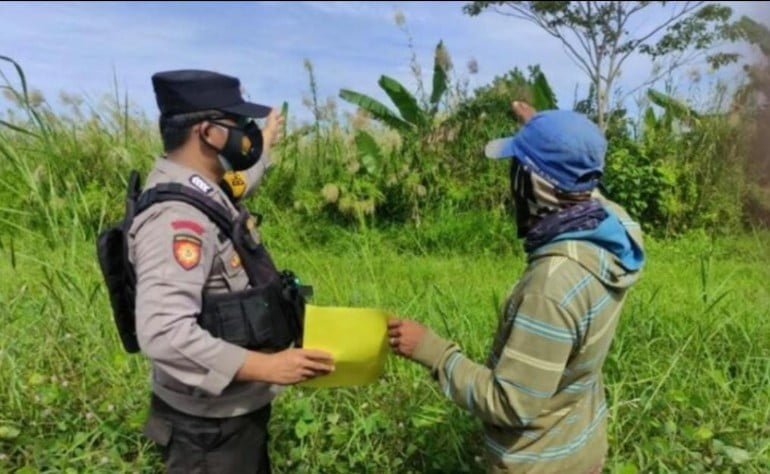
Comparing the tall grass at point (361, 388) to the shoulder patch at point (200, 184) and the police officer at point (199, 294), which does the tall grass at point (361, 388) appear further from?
the shoulder patch at point (200, 184)

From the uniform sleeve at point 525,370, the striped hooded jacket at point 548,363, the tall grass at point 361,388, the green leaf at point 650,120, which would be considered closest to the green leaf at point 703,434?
the tall grass at point 361,388

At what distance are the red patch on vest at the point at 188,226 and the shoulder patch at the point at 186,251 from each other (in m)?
0.02

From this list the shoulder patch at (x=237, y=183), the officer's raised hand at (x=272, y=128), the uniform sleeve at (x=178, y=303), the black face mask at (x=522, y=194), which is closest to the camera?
the uniform sleeve at (x=178, y=303)

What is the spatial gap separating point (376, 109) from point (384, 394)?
19.4 feet

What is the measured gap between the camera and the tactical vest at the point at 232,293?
1.94 metres

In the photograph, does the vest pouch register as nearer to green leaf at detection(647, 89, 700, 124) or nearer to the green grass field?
the green grass field

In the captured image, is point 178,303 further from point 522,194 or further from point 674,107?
point 674,107

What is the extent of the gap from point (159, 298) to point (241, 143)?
452mm

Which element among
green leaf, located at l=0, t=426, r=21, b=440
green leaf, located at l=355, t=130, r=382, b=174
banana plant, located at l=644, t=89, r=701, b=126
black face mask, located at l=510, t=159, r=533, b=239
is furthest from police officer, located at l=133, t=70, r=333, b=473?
banana plant, located at l=644, t=89, r=701, b=126

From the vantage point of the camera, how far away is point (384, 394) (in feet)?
11.3

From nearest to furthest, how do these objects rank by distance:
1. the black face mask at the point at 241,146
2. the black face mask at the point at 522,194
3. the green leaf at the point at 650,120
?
1. the black face mask at the point at 522,194
2. the black face mask at the point at 241,146
3. the green leaf at the point at 650,120

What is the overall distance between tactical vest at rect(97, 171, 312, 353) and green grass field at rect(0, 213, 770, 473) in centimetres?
112

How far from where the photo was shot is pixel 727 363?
3.62 meters

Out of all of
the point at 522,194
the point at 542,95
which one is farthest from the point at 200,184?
the point at 542,95
